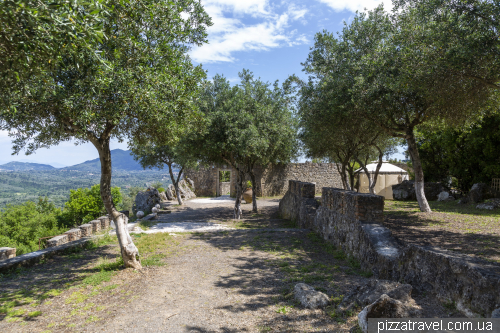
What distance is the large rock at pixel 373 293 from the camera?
3378 mm

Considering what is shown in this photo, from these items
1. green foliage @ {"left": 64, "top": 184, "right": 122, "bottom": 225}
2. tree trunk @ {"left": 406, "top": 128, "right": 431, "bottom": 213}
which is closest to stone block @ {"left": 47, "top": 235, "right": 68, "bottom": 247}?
green foliage @ {"left": 64, "top": 184, "right": 122, "bottom": 225}

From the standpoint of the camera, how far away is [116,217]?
583cm

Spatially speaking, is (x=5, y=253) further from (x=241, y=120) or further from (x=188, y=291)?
(x=241, y=120)

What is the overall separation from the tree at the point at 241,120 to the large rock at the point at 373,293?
767cm

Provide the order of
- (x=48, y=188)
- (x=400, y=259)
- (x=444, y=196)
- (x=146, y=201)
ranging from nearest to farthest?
(x=400, y=259)
(x=444, y=196)
(x=146, y=201)
(x=48, y=188)

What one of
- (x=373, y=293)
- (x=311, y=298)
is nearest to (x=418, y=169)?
(x=373, y=293)

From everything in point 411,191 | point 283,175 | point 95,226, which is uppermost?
point 283,175

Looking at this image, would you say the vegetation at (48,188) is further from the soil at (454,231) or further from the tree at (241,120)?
the soil at (454,231)

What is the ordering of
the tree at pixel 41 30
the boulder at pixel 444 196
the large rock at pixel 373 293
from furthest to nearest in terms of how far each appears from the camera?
the boulder at pixel 444 196 < the large rock at pixel 373 293 < the tree at pixel 41 30

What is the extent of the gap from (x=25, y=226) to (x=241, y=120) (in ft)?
36.8

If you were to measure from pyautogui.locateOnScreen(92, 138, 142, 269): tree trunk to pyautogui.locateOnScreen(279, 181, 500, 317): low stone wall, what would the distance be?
4457 millimetres

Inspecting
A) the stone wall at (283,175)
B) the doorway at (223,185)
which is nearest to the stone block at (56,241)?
the stone wall at (283,175)

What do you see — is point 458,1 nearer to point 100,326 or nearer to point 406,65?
point 406,65

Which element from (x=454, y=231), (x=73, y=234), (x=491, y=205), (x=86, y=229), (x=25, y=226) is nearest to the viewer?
(x=454, y=231)
